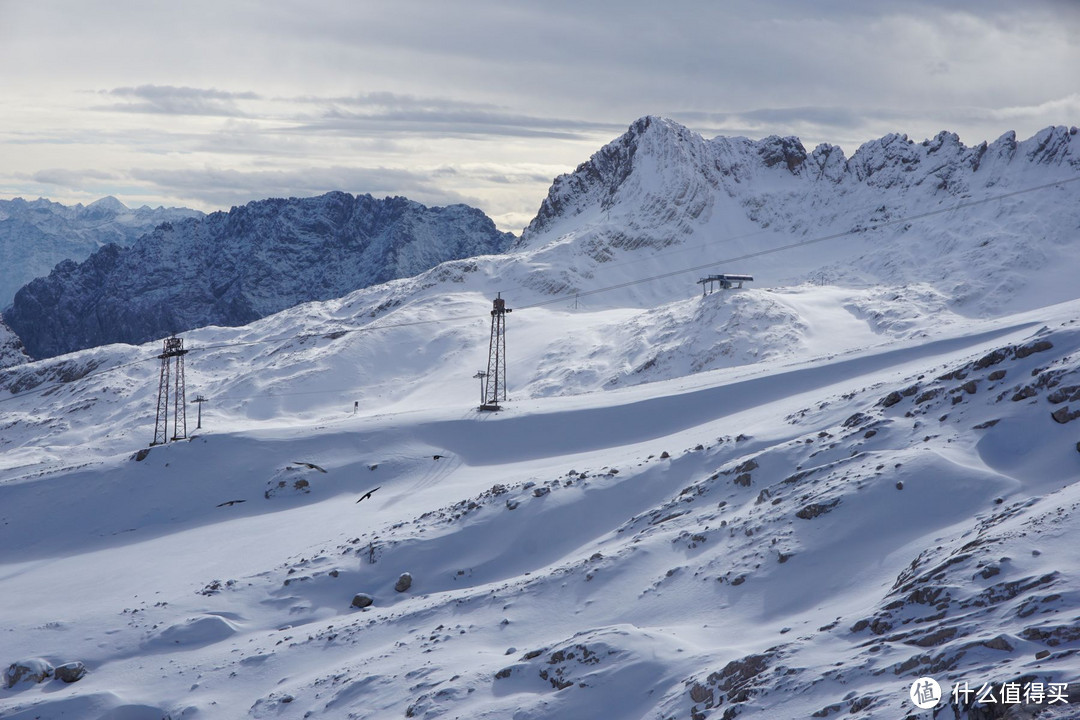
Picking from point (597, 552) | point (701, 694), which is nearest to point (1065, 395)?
point (597, 552)

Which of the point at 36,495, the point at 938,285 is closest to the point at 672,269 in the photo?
the point at 938,285

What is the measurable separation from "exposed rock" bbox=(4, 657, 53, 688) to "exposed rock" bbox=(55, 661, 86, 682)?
1.15 ft

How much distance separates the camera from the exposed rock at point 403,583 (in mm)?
37156

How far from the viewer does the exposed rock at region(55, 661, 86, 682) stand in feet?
106

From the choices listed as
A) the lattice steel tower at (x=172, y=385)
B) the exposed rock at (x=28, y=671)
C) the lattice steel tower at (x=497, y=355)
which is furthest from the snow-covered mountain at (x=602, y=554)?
the lattice steel tower at (x=172, y=385)

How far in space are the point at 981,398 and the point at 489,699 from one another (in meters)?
21.3

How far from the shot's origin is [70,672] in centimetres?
3228

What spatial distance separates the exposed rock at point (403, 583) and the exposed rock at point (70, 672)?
1191cm

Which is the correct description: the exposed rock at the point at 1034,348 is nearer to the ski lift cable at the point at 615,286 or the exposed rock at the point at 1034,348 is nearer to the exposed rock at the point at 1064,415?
the exposed rock at the point at 1064,415

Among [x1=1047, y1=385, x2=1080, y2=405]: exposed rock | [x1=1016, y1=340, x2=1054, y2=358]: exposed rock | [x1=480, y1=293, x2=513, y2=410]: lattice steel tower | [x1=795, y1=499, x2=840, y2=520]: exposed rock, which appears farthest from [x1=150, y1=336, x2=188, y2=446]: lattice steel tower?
[x1=1047, y1=385, x2=1080, y2=405]: exposed rock

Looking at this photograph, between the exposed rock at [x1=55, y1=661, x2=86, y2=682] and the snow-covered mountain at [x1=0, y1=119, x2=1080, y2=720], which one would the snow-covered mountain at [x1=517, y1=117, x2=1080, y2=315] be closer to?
the snow-covered mountain at [x1=0, y1=119, x2=1080, y2=720]

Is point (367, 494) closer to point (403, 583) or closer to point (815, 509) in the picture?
point (403, 583)

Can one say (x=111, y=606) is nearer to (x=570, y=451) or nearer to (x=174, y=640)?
(x=174, y=640)

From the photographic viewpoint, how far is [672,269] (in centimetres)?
18112
